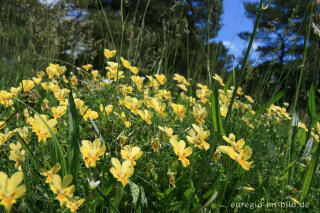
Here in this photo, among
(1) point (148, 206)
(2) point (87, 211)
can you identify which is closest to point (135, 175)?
(1) point (148, 206)

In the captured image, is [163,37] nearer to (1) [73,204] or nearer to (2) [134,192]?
(2) [134,192]

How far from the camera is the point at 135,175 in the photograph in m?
1.12

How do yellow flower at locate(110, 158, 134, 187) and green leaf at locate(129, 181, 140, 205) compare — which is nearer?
yellow flower at locate(110, 158, 134, 187)

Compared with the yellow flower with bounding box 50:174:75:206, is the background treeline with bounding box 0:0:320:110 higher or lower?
higher

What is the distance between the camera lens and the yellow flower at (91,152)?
2.93ft

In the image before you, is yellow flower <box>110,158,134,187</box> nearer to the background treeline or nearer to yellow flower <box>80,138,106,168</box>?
yellow flower <box>80,138,106,168</box>

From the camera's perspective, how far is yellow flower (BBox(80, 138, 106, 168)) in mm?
893

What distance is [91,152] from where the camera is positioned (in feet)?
3.05

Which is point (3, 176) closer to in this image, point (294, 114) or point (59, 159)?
point (59, 159)

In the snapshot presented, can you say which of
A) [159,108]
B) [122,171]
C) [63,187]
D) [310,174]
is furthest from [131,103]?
[310,174]

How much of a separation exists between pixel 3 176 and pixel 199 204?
0.70m

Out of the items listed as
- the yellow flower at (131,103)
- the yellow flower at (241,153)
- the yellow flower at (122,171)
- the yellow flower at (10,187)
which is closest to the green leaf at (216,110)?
the yellow flower at (241,153)

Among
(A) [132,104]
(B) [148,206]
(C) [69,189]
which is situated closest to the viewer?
(C) [69,189]

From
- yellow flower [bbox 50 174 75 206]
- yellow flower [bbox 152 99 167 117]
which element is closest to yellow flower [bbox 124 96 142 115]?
yellow flower [bbox 152 99 167 117]
